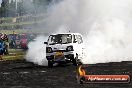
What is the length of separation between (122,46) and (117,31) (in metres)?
1.36

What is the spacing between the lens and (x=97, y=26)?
30250mm

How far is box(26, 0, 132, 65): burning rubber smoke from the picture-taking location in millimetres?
26750

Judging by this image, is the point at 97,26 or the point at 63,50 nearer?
the point at 63,50

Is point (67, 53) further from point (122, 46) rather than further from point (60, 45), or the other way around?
point (122, 46)

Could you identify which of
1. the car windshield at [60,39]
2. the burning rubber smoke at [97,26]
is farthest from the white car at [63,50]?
the burning rubber smoke at [97,26]

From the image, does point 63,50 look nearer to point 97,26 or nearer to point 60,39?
point 60,39

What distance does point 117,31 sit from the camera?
29828 mm

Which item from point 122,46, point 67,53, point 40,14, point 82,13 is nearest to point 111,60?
point 122,46

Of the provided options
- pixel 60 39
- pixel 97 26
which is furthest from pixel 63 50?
pixel 97 26

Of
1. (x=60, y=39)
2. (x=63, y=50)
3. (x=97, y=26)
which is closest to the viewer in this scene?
(x=63, y=50)

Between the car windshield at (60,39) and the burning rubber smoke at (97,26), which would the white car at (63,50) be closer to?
the car windshield at (60,39)

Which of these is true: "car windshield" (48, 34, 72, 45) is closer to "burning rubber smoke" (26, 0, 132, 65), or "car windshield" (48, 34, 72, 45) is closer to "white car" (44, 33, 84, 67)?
"white car" (44, 33, 84, 67)

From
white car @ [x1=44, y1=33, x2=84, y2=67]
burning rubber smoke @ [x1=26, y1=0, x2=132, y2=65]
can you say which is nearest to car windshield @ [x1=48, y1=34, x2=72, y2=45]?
white car @ [x1=44, y1=33, x2=84, y2=67]

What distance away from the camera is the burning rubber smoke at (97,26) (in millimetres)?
26750
